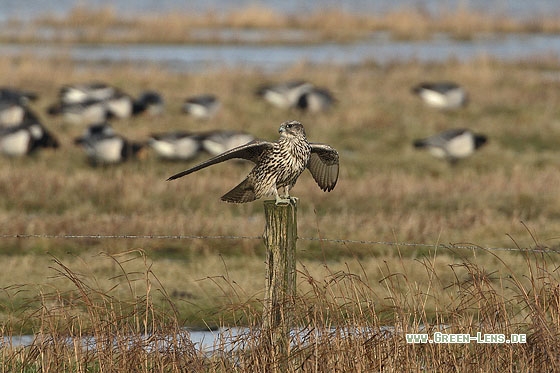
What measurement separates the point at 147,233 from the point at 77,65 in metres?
18.8

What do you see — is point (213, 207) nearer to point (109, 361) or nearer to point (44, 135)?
point (44, 135)

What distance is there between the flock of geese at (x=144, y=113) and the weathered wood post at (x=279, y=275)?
35.0 feet

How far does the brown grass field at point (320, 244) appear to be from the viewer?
617cm

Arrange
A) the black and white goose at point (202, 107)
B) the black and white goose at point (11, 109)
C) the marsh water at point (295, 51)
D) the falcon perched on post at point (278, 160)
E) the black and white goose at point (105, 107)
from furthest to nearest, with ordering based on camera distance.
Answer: the marsh water at point (295, 51) → the black and white goose at point (202, 107) → the black and white goose at point (105, 107) → the black and white goose at point (11, 109) → the falcon perched on post at point (278, 160)

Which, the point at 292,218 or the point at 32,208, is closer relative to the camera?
the point at 292,218

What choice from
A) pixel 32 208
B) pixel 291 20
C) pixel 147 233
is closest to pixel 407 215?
pixel 147 233

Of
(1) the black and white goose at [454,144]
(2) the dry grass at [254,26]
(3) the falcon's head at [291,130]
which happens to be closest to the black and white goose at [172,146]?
(1) the black and white goose at [454,144]

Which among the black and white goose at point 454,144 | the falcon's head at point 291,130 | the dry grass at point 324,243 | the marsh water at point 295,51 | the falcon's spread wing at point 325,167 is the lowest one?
the dry grass at point 324,243

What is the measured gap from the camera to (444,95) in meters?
22.1

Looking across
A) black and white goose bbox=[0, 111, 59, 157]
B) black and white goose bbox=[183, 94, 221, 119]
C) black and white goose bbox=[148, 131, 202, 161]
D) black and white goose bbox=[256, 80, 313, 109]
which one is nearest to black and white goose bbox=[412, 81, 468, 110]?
black and white goose bbox=[256, 80, 313, 109]

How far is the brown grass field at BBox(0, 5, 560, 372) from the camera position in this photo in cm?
617

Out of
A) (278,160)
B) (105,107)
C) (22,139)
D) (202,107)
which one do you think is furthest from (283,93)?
(278,160)

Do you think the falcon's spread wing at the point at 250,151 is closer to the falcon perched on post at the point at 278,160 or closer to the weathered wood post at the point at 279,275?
the falcon perched on post at the point at 278,160

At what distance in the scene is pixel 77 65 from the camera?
29.5 m
